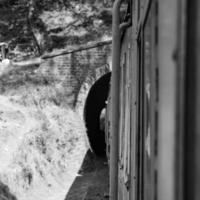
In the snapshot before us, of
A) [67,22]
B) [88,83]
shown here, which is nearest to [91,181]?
[88,83]

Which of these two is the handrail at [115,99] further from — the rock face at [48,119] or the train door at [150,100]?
the rock face at [48,119]

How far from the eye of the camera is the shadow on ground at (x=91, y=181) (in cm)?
876

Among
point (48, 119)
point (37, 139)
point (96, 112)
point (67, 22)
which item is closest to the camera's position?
point (37, 139)

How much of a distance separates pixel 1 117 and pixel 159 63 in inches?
364

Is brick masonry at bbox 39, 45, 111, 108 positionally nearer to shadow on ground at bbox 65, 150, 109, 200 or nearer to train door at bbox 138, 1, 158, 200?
shadow on ground at bbox 65, 150, 109, 200

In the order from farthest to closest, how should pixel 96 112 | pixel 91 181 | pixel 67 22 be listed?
pixel 96 112, pixel 67 22, pixel 91 181

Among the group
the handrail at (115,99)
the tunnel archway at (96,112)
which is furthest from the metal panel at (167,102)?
the tunnel archway at (96,112)

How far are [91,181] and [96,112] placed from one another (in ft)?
14.8

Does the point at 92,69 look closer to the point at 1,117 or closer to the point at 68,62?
the point at 68,62

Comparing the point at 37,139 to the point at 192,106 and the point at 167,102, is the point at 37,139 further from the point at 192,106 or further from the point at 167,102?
the point at 192,106

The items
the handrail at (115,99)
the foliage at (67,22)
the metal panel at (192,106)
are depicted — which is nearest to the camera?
the metal panel at (192,106)

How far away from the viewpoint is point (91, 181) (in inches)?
396

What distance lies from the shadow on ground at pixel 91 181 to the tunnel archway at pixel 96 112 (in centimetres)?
94

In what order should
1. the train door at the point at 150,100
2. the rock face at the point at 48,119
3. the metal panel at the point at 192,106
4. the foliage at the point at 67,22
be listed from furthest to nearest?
the foliage at the point at 67,22
the rock face at the point at 48,119
the train door at the point at 150,100
the metal panel at the point at 192,106
